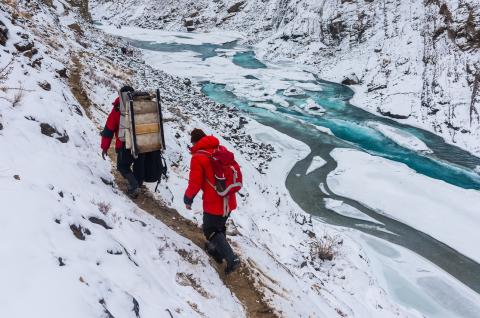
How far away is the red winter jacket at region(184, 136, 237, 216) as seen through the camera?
5309 millimetres

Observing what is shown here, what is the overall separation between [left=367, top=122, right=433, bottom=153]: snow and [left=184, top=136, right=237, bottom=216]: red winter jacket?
53.4 feet

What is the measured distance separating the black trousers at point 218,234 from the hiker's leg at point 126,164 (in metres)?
1.47

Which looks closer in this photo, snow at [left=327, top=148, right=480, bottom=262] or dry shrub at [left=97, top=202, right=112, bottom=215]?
dry shrub at [left=97, top=202, right=112, bottom=215]

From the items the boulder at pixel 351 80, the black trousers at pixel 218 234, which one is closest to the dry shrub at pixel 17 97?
the black trousers at pixel 218 234

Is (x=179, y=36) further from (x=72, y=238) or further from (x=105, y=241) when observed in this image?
(x=72, y=238)

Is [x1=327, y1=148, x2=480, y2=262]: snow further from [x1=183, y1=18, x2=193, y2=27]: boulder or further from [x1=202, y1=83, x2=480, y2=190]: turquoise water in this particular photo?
[x1=183, y1=18, x2=193, y2=27]: boulder

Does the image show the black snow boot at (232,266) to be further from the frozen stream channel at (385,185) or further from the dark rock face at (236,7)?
the dark rock face at (236,7)

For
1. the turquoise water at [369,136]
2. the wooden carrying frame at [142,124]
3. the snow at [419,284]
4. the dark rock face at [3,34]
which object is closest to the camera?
the wooden carrying frame at [142,124]

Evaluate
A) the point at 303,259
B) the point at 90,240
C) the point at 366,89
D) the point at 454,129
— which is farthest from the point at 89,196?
the point at 366,89

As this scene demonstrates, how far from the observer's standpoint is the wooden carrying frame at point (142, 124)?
19.4 feet

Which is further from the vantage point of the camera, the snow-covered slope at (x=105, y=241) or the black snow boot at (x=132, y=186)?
the black snow boot at (x=132, y=186)

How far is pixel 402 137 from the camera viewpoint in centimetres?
2073

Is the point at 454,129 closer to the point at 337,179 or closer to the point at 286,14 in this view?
the point at 337,179

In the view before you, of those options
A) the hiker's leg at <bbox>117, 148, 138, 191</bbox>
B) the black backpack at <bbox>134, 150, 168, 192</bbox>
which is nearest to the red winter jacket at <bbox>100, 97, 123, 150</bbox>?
the hiker's leg at <bbox>117, 148, 138, 191</bbox>
